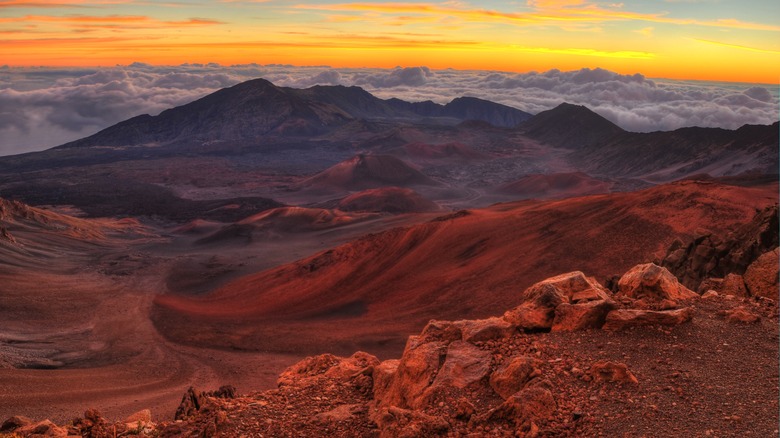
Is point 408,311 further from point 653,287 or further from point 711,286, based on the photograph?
point 653,287

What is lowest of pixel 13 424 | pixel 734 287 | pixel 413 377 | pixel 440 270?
pixel 440 270

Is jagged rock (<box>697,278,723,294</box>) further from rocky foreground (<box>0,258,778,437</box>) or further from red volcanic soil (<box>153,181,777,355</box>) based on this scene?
red volcanic soil (<box>153,181,777,355</box>)

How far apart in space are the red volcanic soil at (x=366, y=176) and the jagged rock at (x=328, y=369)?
111 metres

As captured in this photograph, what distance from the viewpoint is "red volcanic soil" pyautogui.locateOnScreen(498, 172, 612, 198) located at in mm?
110125

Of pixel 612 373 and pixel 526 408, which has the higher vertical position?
pixel 612 373

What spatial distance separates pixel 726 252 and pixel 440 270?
904 inches

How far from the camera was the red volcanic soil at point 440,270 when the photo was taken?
35.2 meters

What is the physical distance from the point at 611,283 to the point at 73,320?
36.5 metres

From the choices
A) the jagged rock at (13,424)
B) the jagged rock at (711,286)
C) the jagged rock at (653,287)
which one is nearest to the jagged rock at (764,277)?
the jagged rock at (711,286)

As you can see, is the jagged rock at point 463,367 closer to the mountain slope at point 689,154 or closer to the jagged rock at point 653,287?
the jagged rock at point 653,287

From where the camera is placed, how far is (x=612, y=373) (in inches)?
374

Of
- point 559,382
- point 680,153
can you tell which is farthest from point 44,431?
point 680,153

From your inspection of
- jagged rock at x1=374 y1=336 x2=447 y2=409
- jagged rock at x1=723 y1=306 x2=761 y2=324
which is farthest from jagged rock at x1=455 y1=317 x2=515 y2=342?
jagged rock at x1=723 y1=306 x2=761 y2=324

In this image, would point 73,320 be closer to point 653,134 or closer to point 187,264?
point 187,264
